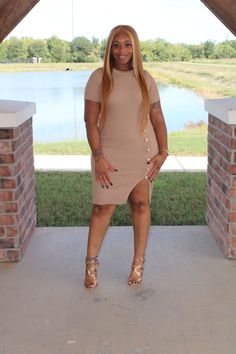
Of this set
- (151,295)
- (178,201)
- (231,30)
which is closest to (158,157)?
(151,295)

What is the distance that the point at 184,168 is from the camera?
7.68 metres

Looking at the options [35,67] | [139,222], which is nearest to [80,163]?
[139,222]

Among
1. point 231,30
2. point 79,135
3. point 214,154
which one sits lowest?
A: point 79,135

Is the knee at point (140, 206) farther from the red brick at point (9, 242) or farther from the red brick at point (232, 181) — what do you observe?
the red brick at point (9, 242)

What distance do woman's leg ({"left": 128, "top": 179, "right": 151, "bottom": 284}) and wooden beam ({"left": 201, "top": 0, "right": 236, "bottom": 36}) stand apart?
1.63 meters

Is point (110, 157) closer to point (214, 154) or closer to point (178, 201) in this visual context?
point (214, 154)

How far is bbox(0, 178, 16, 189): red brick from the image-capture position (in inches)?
146

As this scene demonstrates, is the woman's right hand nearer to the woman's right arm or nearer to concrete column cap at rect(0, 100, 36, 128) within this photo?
the woman's right arm

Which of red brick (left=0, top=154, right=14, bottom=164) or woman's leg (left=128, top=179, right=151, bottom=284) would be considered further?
red brick (left=0, top=154, right=14, bottom=164)

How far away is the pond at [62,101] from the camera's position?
1454cm

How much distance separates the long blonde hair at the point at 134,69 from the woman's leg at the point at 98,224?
0.52m

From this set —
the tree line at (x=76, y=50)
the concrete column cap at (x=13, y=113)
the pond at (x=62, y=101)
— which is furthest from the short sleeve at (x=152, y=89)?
the tree line at (x=76, y=50)

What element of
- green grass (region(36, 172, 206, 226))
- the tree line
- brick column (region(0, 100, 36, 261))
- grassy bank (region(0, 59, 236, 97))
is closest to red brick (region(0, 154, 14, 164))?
brick column (region(0, 100, 36, 261))

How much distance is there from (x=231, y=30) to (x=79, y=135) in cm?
943
